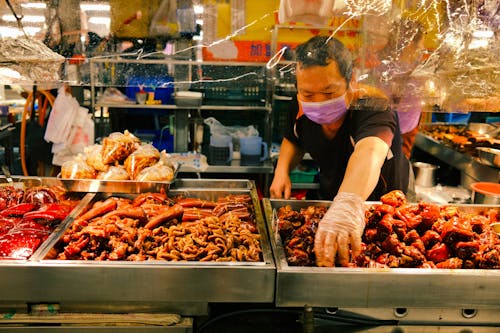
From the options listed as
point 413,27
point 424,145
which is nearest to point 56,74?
point 413,27

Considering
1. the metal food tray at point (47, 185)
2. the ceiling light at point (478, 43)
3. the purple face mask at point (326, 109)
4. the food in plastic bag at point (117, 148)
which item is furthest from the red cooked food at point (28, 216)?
the ceiling light at point (478, 43)

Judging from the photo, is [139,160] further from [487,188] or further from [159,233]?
[487,188]

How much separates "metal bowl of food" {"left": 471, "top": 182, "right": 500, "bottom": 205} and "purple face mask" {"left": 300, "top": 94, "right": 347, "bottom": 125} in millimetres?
1635

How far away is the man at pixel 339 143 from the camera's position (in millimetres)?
1898

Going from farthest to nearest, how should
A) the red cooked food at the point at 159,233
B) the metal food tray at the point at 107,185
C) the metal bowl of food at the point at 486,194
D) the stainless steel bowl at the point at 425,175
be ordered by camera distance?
the stainless steel bowl at the point at 425,175 → the metal bowl of food at the point at 486,194 → the metal food tray at the point at 107,185 → the red cooked food at the point at 159,233

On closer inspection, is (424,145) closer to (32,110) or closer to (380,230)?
(380,230)

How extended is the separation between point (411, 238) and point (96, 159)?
1918 millimetres

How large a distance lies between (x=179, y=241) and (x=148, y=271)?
10.2 inches

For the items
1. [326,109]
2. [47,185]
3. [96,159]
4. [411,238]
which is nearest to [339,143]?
[326,109]

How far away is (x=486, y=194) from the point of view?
3545mm

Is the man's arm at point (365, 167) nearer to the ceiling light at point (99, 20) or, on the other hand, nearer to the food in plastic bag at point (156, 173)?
the food in plastic bag at point (156, 173)

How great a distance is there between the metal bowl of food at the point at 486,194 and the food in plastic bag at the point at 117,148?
9.24ft

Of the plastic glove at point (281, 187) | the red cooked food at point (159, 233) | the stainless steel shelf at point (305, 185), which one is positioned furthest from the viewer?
the stainless steel shelf at point (305, 185)

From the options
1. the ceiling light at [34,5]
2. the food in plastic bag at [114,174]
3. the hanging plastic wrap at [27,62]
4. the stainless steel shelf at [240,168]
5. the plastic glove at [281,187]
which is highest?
the ceiling light at [34,5]
